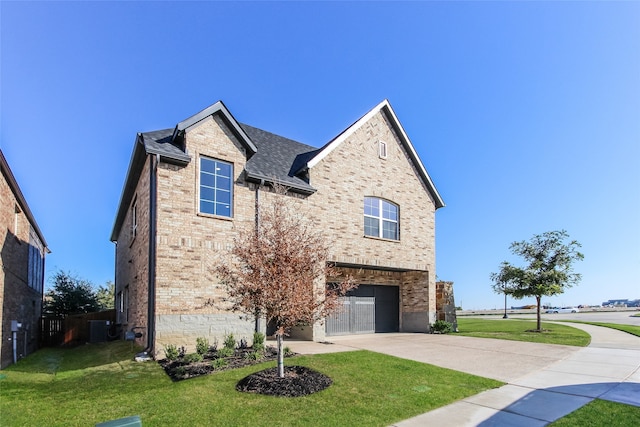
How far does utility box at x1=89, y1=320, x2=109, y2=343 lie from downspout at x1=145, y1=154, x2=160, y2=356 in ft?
29.1

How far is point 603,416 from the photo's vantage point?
21.0ft

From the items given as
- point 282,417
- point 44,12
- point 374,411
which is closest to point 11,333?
point 44,12

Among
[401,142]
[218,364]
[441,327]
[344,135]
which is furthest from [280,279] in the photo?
[401,142]

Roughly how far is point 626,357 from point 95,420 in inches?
552

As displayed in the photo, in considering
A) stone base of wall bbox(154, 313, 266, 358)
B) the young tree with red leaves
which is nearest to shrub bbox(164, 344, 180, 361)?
stone base of wall bbox(154, 313, 266, 358)

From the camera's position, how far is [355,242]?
17.1 metres

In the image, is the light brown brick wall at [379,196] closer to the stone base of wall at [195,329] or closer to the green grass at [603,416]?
the stone base of wall at [195,329]

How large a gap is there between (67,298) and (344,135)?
21.4 metres

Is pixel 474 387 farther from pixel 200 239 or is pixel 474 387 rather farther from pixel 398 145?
pixel 398 145

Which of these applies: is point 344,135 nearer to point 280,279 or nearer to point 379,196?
point 379,196

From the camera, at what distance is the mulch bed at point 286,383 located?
24.8 feet

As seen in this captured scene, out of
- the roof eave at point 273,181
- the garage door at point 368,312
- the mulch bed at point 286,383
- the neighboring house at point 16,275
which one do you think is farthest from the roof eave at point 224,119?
the garage door at point 368,312

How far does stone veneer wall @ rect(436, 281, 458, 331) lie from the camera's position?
20.8 metres

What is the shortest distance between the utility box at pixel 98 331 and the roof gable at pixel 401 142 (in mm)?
12892
